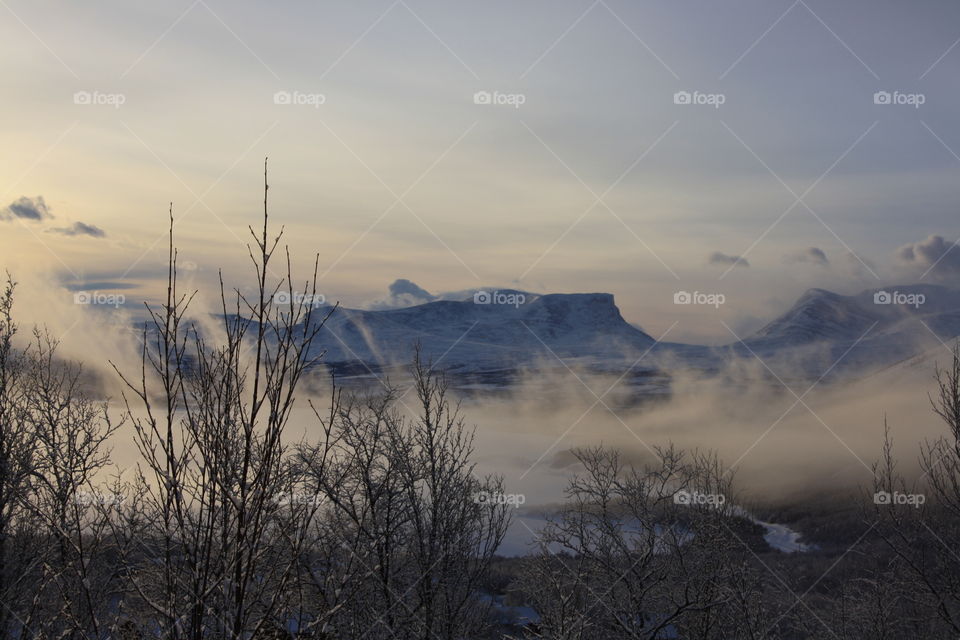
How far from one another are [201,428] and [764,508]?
161134 mm

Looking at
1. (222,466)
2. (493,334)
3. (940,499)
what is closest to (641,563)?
(940,499)

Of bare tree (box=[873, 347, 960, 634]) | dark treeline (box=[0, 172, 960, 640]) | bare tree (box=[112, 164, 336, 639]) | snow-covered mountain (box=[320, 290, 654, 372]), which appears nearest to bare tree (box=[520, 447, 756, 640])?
dark treeline (box=[0, 172, 960, 640])

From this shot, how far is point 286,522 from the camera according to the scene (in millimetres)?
5449

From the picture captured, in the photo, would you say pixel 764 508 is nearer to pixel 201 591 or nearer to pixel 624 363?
pixel 624 363

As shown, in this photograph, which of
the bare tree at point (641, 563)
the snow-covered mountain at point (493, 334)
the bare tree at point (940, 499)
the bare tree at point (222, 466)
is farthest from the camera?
the snow-covered mountain at point (493, 334)

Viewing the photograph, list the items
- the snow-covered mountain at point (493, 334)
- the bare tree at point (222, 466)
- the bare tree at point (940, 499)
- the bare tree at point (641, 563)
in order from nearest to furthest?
the bare tree at point (222, 466) < the bare tree at point (940, 499) < the bare tree at point (641, 563) < the snow-covered mountain at point (493, 334)

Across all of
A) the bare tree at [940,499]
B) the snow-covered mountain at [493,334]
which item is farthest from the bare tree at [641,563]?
the snow-covered mountain at [493,334]

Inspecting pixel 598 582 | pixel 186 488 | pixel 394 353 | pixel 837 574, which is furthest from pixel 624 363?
pixel 186 488

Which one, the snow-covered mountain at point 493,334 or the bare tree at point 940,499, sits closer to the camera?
the bare tree at point 940,499

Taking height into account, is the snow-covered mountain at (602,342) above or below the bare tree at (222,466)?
above

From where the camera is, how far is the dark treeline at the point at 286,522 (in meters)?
4.25

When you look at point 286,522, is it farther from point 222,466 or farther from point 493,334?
point 493,334

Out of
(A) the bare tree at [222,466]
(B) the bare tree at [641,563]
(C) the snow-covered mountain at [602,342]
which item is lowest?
(B) the bare tree at [641,563]

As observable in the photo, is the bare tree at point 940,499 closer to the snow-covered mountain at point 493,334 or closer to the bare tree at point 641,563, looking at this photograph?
the bare tree at point 641,563
